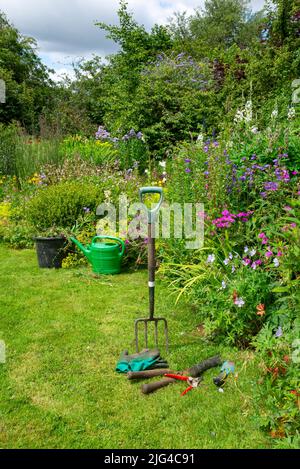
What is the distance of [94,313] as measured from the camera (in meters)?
3.61

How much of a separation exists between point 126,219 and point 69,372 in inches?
95.8

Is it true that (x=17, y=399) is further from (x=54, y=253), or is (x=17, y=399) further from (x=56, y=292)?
(x=54, y=253)

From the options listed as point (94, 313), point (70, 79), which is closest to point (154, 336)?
point (94, 313)

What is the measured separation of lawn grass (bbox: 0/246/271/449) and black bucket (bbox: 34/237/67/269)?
794 mm

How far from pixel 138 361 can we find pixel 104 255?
1851 mm

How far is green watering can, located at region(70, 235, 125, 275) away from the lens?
4395mm

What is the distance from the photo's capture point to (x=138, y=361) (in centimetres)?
275

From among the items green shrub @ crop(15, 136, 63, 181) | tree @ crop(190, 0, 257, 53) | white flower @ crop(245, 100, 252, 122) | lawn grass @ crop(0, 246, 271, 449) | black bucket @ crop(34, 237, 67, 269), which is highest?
tree @ crop(190, 0, 257, 53)

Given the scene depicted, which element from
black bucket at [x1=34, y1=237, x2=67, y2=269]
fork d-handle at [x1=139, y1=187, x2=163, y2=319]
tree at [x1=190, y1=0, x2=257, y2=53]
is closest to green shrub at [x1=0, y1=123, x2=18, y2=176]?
black bucket at [x1=34, y1=237, x2=67, y2=269]

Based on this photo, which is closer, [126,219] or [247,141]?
[247,141]

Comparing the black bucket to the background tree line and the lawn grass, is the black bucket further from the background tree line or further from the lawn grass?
the background tree line

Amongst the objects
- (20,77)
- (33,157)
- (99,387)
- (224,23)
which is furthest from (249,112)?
(224,23)
